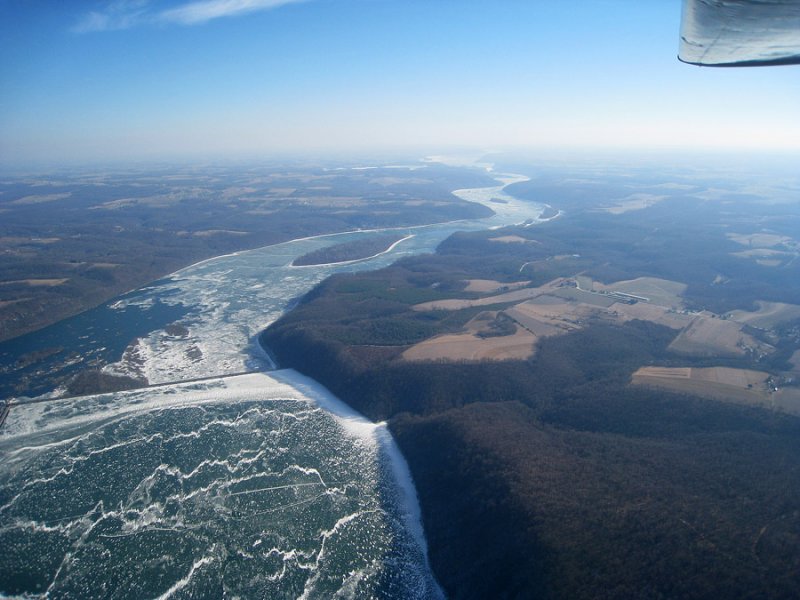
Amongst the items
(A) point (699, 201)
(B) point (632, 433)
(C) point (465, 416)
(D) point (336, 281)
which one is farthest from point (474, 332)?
(A) point (699, 201)

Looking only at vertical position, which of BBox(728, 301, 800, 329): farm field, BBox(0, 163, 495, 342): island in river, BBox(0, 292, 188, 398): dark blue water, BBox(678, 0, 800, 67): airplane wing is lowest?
BBox(728, 301, 800, 329): farm field

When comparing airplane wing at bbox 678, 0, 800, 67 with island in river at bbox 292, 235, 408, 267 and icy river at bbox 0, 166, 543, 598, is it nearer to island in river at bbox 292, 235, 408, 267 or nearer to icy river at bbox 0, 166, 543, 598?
icy river at bbox 0, 166, 543, 598

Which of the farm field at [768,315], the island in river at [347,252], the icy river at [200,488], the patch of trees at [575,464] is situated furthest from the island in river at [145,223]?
the farm field at [768,315]

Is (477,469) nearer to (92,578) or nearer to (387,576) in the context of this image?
(387,576)

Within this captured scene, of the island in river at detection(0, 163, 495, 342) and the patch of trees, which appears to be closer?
the patch of trees

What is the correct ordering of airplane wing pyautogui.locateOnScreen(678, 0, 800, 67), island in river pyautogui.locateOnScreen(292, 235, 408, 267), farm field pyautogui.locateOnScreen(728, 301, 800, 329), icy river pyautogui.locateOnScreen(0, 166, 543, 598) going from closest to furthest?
airplane wing pyautogui.locateOnScreen(678, 0, 800, 67), icy river pyautogui.locateOnScreen(0, 166, 543, 598), farm field pyautogui.locateOnScreen(728, 301, 800, 329), island in river pyautogui.locateOnScreen(292, 235, 408, 267)

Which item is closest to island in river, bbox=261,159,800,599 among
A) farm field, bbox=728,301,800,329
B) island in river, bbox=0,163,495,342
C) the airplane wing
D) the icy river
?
farm field, bbox=728,301,800,329

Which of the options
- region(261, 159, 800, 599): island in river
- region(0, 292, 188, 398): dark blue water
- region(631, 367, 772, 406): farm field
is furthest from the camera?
region(0, 292, 188, 398): dark blue water
